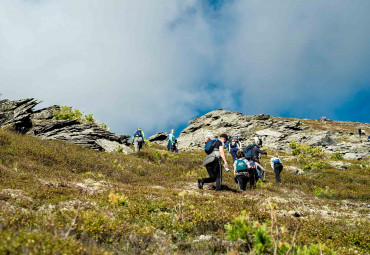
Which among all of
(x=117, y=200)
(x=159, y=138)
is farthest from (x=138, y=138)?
(x=159, y=138)

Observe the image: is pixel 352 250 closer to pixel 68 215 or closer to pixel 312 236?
pixel 312 236

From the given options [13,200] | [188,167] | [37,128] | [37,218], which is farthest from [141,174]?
[37,128]

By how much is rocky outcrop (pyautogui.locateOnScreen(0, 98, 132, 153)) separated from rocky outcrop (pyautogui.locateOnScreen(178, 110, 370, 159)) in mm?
25271

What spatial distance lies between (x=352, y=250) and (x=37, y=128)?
2376 centimetres

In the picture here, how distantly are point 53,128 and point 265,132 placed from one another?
54163 millimetres

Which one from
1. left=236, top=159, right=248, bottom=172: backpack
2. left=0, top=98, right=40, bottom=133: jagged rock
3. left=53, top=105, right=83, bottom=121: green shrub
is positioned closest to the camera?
left=236, top=159, right=248, bottom=172: backpack

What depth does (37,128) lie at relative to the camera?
69.3 feet

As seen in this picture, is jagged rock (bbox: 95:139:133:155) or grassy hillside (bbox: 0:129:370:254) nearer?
grassy hillside (bbox: 0:129:370:254)

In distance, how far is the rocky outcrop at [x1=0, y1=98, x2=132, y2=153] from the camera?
68.1 feet

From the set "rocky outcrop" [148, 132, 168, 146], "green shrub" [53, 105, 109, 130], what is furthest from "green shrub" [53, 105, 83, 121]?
"rocky outcrop" [148, 132, 168, 146]

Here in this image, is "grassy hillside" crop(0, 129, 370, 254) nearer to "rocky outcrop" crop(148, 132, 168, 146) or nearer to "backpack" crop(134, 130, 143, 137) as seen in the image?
"backpack" crop(134, 130, 143, 137)

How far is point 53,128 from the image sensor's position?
22250mm

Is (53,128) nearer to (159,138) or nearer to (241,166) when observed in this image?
(241,166)

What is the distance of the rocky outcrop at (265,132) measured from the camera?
1947 inches
